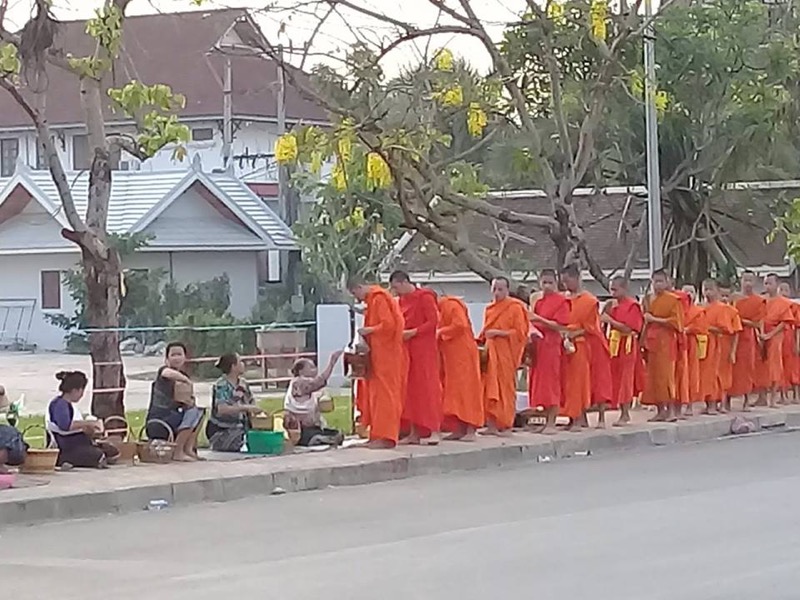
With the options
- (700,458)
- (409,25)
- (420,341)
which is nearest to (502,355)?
(420,341)

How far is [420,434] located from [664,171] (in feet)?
42.8

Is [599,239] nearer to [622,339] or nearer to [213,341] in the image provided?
[213,341]

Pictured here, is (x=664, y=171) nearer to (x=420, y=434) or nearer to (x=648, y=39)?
(x=648, y=39)

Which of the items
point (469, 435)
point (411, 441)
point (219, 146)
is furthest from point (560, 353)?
point (219, 146)

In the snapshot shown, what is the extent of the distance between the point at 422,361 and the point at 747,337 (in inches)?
263

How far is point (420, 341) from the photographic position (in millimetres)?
17797

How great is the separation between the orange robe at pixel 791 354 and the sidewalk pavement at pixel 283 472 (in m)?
3.74

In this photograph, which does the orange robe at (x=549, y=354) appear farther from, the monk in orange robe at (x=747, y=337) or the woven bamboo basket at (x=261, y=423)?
the monk in orange robe at (x=747, y=337)

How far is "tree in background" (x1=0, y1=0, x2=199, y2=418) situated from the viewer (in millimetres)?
16891

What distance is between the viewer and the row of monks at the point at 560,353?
17641 mm

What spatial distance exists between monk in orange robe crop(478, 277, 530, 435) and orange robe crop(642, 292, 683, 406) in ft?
8.28

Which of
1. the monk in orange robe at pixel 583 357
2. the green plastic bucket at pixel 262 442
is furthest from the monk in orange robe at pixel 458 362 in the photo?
the green plastic bucket at pixel 262 442

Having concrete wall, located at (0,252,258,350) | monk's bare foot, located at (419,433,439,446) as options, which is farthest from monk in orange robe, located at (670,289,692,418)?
concrete wall, located at (0,252,258,350)

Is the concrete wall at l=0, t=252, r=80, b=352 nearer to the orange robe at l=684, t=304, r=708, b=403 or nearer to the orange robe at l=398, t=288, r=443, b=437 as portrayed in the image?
the orange robe at l=684, t=304, r=708, b=403
